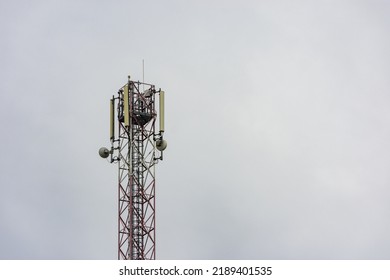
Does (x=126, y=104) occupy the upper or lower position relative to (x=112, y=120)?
upper

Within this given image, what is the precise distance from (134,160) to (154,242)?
870 cm

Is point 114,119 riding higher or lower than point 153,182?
higher

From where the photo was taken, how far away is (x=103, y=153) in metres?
99.5

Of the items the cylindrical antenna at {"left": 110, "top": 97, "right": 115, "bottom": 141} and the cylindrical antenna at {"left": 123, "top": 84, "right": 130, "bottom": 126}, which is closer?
the cylindrical antenna at {"left": 123, "top": 84, "right": 130, "bottom": 126}

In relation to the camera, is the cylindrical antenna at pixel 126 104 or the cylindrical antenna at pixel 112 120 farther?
the cylindrical antenna at pixel 112 120

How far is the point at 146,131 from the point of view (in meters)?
99.6

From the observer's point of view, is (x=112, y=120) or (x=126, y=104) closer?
(x=126, y=104)
